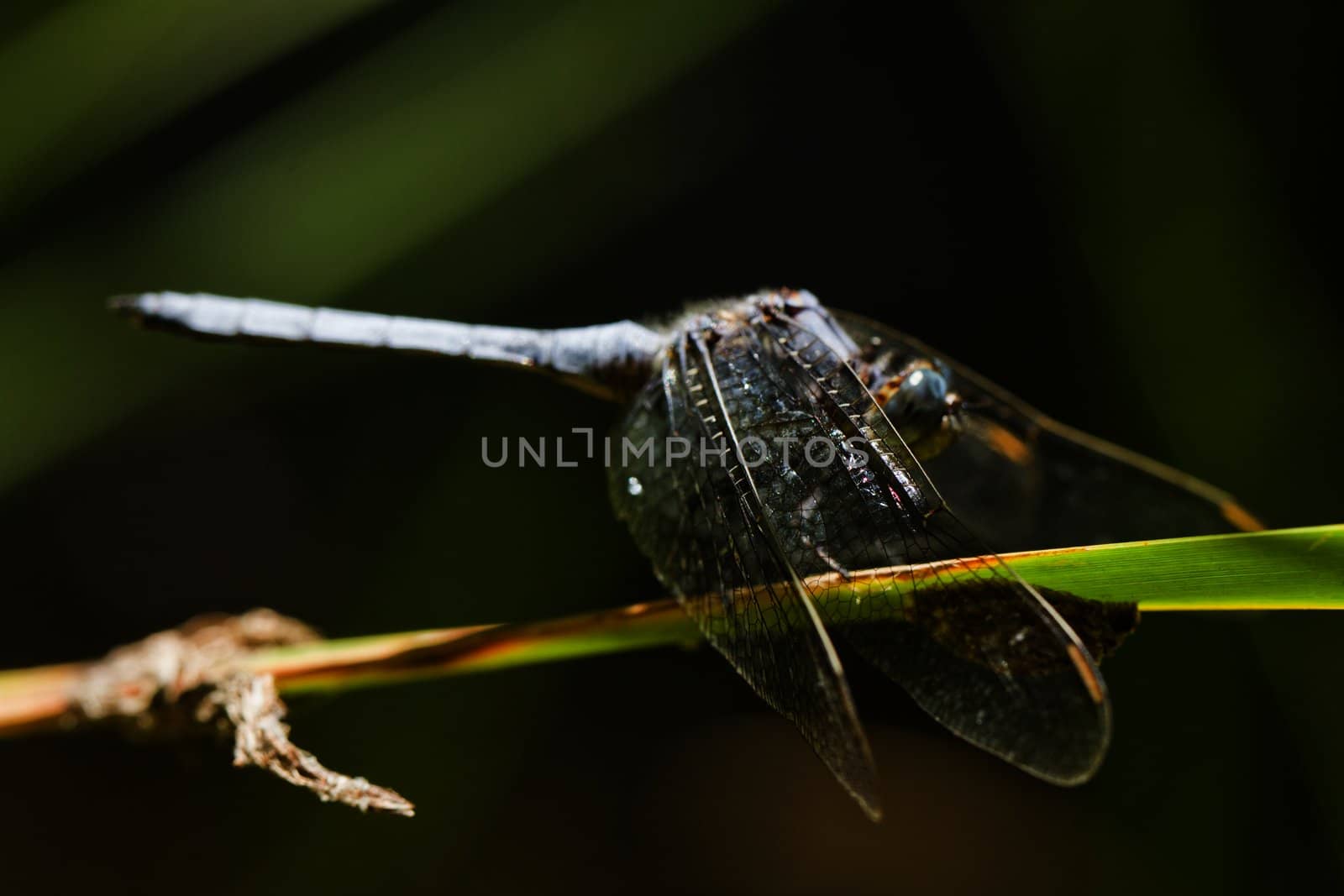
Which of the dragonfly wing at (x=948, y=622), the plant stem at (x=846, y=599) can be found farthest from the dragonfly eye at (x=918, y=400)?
the plant stem at (x=846, y=599)

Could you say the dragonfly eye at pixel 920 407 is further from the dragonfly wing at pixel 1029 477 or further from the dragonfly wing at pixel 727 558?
the dragonfly wing at pixel 727 558

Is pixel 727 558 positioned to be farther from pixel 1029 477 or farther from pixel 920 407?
pixel 1029 477

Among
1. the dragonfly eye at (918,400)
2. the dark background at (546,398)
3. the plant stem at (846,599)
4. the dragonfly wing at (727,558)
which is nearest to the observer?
the plant stem at (846,599)

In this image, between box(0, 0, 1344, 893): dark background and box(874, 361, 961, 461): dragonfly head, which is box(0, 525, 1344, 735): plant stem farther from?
box(0, 0, 1344, 893): dark background

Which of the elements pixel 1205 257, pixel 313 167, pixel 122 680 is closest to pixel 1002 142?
pixel 1205 257

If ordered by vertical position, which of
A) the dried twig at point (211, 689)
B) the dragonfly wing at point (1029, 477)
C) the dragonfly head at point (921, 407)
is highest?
the dried twig at point (211, 689)

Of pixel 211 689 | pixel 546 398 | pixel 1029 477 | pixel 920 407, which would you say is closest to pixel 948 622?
pixel 920 407

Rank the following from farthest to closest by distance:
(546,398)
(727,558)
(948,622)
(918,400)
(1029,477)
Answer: (546,398) → (1029,477) → (918,400) → (727,558) → (948,622)

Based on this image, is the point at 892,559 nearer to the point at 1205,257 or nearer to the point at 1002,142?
the point at 1205,257

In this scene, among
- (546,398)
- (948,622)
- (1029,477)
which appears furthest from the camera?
(546,398)
